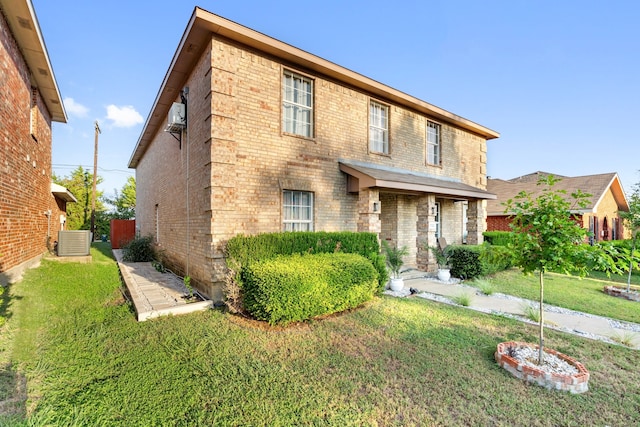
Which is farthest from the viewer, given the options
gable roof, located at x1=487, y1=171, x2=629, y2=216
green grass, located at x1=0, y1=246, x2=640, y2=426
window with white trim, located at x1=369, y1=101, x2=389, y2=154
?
gable roof, located at x1=487, y1=171, x2=629, y2=216

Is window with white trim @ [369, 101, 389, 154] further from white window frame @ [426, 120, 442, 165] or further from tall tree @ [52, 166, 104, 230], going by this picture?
tall tree @ [52, 166, 104, 230]

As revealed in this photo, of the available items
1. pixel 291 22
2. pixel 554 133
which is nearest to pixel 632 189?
pixel 554 133

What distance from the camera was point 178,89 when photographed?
8.66m

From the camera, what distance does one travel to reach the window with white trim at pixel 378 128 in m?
9.22

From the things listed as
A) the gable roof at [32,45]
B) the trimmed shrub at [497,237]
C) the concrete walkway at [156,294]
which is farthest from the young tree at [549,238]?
the gable roof at [32,45]

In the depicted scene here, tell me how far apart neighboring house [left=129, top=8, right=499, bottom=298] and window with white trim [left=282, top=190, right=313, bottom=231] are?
3 cm

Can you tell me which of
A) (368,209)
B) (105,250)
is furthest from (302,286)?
(105,250)

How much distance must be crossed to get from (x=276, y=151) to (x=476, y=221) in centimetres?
868

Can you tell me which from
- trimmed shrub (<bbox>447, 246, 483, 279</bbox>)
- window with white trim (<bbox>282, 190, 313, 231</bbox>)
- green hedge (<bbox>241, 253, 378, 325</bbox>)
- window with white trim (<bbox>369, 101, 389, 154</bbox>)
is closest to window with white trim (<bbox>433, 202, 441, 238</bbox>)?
trimmed shrub (<bbox>447, 246, 483, 279</bbox>)

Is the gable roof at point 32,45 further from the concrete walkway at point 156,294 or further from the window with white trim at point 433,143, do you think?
the window with white trim at point 433,143

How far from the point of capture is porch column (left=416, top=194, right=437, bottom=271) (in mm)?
9406

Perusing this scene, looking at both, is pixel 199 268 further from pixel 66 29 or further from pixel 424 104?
pixel 424 104

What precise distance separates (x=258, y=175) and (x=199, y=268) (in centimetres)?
260

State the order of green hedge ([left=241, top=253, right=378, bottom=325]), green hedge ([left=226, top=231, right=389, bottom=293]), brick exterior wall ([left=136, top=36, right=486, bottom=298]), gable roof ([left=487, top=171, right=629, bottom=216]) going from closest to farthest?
green hedge ([left=241, top=253, right=378, bottom=325]), green hedge ([left=226, top=231, right=389, bottom=293]), brick exterior wall ([left=136, top=36, right=486, bottom=298]), gable roof ([left=487, top=171, right=629, bottom=216])
